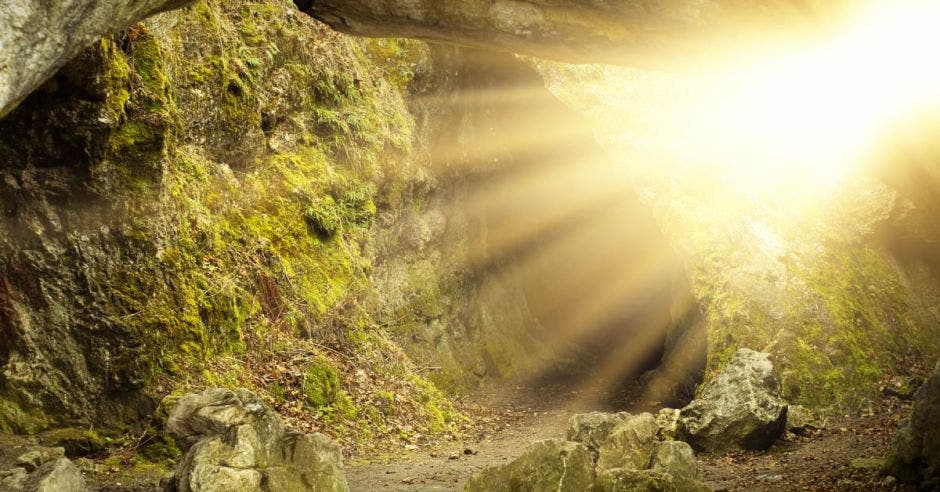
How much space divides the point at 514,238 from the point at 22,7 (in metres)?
18.3

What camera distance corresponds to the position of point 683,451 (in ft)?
27.1

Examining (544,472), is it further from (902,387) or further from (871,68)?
(902,387)

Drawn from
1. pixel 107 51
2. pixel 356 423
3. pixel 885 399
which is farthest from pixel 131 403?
pixel 885 399

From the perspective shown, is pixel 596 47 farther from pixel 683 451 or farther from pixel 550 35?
pixel 683 451

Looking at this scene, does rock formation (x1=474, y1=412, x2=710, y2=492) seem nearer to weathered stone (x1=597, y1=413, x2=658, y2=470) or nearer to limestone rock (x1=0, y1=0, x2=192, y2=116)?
weathered stone (x1=597, y1=413, x2=658, y2=470)

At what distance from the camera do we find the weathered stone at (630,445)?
27.3 feet

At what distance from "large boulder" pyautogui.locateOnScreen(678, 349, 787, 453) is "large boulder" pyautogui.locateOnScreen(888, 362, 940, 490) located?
4227 millimetres

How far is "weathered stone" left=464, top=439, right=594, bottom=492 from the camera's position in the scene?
7.09 metres

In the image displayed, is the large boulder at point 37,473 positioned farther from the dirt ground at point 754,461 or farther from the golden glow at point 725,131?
the golden glow at point 725,131

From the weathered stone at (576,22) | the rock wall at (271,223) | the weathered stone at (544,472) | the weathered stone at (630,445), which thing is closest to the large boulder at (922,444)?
the weathered stone at (630,445)

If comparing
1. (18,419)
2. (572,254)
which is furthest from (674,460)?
(572,254)

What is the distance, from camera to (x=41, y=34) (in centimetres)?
454

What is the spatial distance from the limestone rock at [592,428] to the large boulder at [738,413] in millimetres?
2323

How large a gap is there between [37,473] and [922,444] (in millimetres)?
8229
